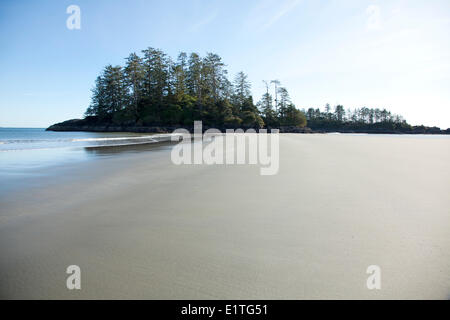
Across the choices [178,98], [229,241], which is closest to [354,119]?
[178,98]

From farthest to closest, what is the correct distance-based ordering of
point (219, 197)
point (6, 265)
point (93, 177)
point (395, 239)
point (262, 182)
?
point (93, 177)
point (262, 182)
point (219, 197)
point (395, 239)
point (6, 265)

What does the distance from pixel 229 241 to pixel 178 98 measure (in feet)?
197

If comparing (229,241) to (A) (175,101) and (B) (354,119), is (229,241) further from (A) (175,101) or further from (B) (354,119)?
(B) (354,119)

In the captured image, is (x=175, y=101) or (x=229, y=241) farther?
(x=175, y=101)

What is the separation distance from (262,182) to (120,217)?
8.56ft

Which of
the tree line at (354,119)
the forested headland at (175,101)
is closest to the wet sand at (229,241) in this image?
the forested headland at (175,101)

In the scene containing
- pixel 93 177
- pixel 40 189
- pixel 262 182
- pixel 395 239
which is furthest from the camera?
pixel 93 177

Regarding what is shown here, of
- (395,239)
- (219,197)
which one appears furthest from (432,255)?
(219,197)

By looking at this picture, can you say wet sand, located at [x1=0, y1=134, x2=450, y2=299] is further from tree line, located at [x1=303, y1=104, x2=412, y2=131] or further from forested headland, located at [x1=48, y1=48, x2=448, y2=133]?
tree line, located at [x1=303, y1=104, x2=412, y2=131]

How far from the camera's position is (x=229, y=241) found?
214cm
